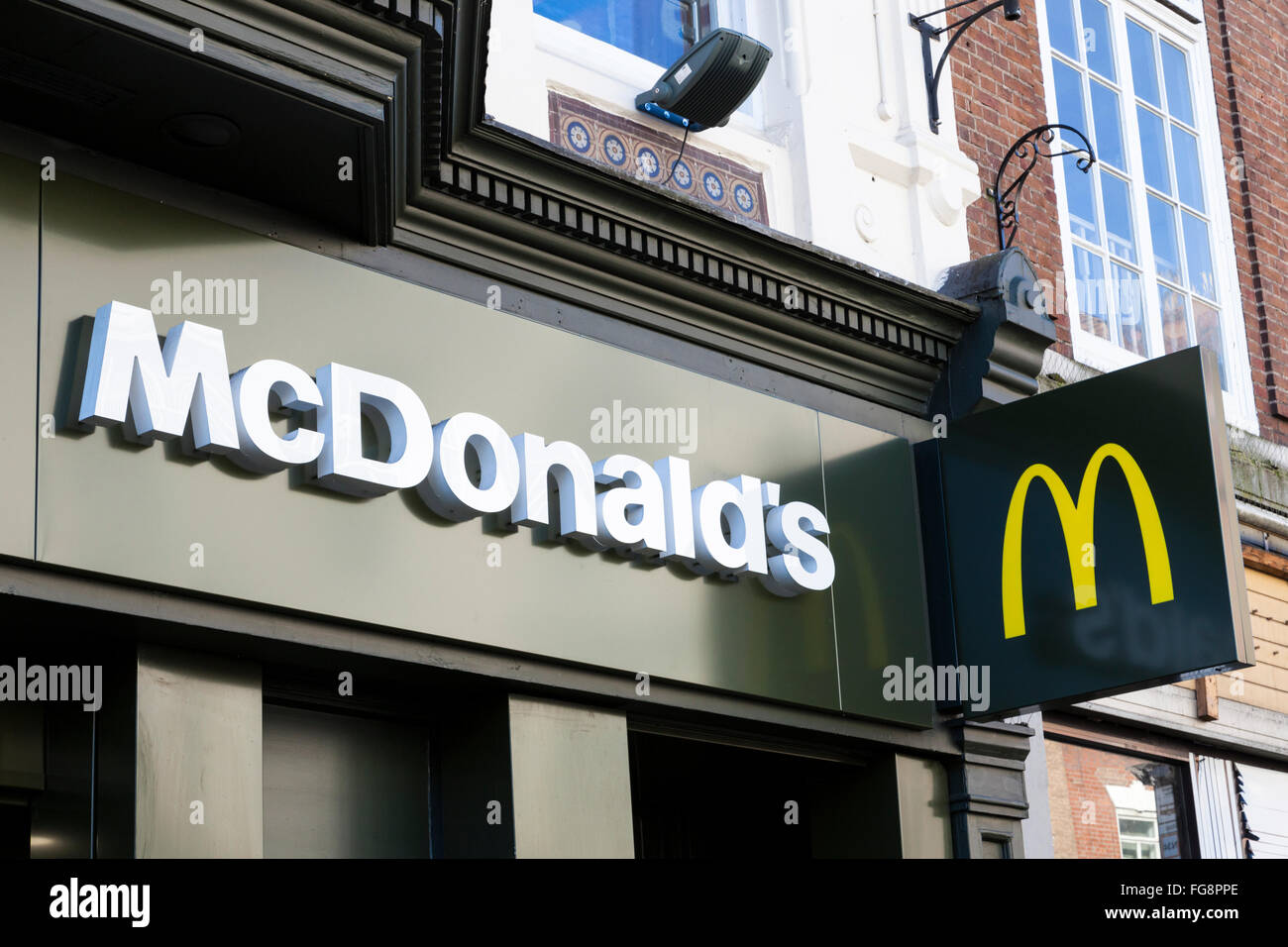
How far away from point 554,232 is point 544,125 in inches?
28.4

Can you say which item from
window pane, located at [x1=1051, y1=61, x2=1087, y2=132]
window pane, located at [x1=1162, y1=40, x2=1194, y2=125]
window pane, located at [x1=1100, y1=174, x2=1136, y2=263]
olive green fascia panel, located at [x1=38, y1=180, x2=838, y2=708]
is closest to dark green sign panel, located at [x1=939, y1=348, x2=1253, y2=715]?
olive green fascia panel, located at [x1=38, y1=180, x2=838, y2=708]

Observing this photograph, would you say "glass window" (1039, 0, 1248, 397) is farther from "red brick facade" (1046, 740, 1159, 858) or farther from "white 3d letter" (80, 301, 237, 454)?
"white 3d letter" (80, 301, 237, 454)

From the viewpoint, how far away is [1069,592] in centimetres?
755

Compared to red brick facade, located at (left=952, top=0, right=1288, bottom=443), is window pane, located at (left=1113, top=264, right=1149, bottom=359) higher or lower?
lower

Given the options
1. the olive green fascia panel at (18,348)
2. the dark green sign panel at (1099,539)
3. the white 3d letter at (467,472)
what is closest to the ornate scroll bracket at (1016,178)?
the dark green sign panel at (1099,539)

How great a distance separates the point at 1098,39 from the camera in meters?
11.0

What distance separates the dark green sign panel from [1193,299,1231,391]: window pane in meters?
3.65

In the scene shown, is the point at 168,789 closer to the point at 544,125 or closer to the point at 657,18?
the point at 544,125

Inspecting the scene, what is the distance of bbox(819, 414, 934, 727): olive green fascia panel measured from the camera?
7.51 meters

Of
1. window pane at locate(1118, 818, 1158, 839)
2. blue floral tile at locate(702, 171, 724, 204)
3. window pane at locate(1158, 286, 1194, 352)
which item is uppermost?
window pane at locate(1158, 286, 1194, 352)

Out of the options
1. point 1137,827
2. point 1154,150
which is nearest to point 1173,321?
point 1154,150

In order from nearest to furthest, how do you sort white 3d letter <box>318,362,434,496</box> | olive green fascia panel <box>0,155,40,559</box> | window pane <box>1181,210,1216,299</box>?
olive green fascia panel <box>0,155,40,559</box> → white 3d letter <box>318,362,434,496</box> → window pane <box>1181,210,1216,299</box>

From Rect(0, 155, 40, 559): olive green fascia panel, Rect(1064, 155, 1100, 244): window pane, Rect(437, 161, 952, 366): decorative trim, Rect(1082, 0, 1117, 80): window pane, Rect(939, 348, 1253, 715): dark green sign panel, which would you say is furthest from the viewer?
Rect(1082, 0, 1117, 80): window pane

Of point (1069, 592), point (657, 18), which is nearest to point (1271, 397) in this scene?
point (1069, 592)
